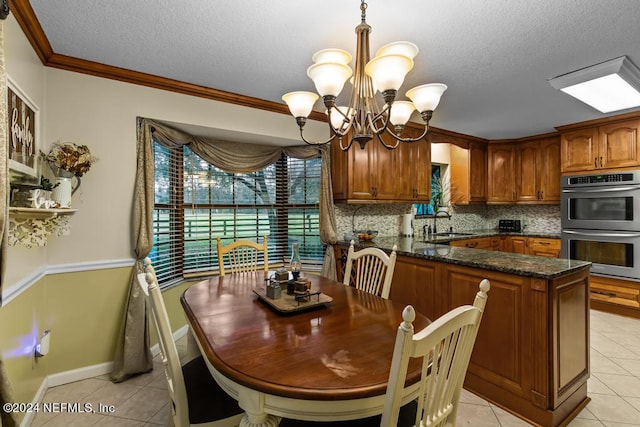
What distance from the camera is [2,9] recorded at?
1.11 meters

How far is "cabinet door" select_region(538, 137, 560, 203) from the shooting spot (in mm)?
4578

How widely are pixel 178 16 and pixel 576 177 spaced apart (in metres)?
4.94

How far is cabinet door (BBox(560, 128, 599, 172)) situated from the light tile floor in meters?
2.48

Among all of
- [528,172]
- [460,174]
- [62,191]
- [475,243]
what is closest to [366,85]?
[62,191]

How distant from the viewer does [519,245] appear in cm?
473

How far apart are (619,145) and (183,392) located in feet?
17.3

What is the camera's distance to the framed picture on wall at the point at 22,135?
5.31 feet

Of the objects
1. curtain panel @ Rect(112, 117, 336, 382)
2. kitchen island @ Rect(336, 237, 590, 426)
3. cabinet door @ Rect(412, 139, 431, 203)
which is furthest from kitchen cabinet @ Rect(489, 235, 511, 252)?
curtain panel @ Rect(112, 117, 336, 382)

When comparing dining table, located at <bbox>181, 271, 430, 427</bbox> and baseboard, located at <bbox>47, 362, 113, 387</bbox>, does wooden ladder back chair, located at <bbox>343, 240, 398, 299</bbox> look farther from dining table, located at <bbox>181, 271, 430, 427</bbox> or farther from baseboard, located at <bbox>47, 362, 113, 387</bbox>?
baseboard, located at <bbox>47, 362, 113, 387</bbox>

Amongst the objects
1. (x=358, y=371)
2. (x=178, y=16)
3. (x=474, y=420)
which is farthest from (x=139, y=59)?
(x=474, y=420)

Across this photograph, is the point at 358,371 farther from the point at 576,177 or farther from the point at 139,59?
the point at 576,177

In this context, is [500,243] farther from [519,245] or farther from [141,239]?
[141,239]

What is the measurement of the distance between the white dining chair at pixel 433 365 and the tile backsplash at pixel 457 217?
263 cm

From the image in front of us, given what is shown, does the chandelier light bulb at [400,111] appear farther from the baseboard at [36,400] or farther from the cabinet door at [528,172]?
the cabinet door at [528,172]
